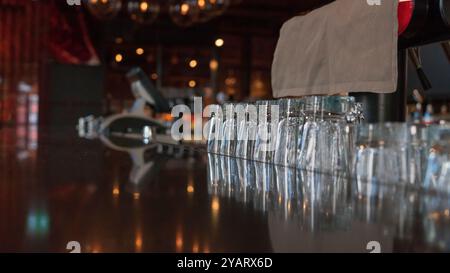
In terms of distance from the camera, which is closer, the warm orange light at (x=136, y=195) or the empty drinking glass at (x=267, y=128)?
the warm orange light at (x=136, y=195)

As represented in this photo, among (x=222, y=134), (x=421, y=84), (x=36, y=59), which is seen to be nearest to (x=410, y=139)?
(x=222, y=134)

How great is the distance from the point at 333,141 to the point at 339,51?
306mm

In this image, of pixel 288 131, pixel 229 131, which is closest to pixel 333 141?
pixel 288 131

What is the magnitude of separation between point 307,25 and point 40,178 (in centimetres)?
71

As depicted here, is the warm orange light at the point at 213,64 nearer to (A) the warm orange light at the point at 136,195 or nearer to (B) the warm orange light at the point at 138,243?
(A) the warm orange light at the point at 136,195

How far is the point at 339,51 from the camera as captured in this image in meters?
1.09

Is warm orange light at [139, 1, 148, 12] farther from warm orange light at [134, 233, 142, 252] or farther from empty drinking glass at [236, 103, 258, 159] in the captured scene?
warm orange light at [134, 233, 142, 252]

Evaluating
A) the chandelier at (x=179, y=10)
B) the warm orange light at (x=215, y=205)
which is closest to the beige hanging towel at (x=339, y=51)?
the warm orange light at (x=215, y=205)

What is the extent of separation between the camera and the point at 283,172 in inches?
34.8

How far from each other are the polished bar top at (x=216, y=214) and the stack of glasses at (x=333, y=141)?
0.13ft

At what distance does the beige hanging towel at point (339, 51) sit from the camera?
965 millimetres

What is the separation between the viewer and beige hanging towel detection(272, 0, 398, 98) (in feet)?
3.17

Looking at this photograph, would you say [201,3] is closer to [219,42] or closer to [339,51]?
[339,51]
